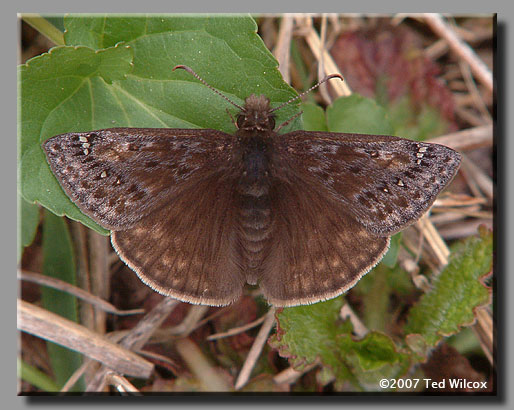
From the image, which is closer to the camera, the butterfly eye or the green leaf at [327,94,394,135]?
the butterfly eye

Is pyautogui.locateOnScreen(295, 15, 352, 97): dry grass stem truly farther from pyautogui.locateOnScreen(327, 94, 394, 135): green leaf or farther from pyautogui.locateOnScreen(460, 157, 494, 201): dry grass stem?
pyautogui.locateOnScreen(460, 157, 494, 201): dry grass stem

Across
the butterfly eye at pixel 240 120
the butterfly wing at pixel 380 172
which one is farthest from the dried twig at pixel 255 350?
the butterfly eye at pixel 240 120

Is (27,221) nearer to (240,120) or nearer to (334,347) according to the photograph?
(240,120)

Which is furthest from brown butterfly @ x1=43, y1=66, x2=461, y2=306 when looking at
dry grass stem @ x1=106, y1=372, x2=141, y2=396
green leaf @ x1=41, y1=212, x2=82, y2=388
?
green leaf @ x1=41, y1=212, x2=82, y2=388

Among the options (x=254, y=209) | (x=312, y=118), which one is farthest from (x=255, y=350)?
(x=312, y=118)

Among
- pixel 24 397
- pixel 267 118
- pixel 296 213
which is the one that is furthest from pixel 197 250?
pixel 24 397

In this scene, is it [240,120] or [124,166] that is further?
[240,120]

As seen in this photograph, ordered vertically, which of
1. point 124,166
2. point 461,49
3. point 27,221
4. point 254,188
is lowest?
point 27,221

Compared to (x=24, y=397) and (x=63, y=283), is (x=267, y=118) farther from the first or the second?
(x=24, y=397)
